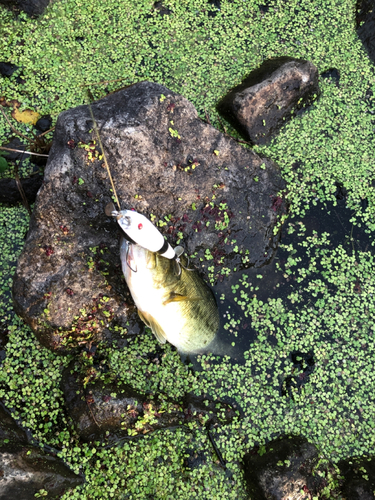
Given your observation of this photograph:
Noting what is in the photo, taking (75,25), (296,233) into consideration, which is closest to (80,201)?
(296,233)

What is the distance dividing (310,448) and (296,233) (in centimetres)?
217

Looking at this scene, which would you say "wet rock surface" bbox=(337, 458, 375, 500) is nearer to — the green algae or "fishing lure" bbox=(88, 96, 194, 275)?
the green algae

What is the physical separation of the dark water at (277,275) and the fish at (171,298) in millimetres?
136

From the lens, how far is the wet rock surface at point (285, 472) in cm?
316

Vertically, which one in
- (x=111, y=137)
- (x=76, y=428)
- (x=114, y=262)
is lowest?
(x=76, y=428)

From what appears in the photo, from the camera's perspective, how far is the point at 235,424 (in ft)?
11.8

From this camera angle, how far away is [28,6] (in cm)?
480

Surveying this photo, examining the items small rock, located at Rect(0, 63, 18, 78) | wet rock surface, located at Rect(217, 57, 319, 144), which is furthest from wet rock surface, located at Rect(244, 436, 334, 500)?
small rock, located at Rect(0, 63, 18, 78)

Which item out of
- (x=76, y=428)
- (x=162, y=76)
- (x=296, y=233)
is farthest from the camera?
(x=162, y=76)

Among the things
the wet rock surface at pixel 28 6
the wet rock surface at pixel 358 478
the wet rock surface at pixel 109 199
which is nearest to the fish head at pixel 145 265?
the wet rock surface at pixel 109 199

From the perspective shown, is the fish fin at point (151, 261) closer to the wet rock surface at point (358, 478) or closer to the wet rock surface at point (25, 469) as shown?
the wet rock surface at point (25, 469)

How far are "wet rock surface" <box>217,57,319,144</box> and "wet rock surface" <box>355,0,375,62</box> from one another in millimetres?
1074

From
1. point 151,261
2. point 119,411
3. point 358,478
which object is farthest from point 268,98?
point 358,478

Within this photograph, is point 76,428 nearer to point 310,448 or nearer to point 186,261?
point 186,261
